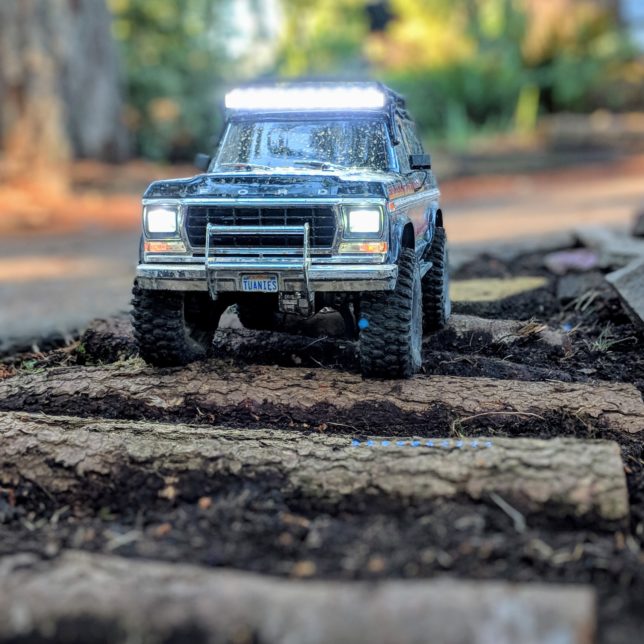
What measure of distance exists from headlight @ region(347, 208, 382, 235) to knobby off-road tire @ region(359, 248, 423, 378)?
1.30ft

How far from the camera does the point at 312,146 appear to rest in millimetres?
6199

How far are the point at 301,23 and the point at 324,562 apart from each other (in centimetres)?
3150

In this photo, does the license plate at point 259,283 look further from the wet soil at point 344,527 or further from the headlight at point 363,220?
the wet soil at point 344,527

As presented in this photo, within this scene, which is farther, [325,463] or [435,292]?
[435,292]

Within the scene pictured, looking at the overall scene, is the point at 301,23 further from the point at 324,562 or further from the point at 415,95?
the point at 324,562

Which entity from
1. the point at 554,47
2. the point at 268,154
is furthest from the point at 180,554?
the point at 554,47

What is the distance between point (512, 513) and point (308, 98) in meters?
3.30

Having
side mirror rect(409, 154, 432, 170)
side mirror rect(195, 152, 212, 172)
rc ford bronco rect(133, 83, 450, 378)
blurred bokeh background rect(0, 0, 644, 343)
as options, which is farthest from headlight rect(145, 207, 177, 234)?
blurred bokeh background rect(0, 0, 644, 343)

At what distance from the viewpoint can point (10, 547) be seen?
379 centimetres

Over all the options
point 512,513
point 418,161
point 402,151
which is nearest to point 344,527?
point 512,513

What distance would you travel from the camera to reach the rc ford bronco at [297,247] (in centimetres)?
532

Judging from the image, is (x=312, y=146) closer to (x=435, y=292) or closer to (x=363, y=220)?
(x=363, y=220)

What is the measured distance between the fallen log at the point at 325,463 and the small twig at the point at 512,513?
30 mm

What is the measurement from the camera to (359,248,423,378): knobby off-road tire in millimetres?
5430
